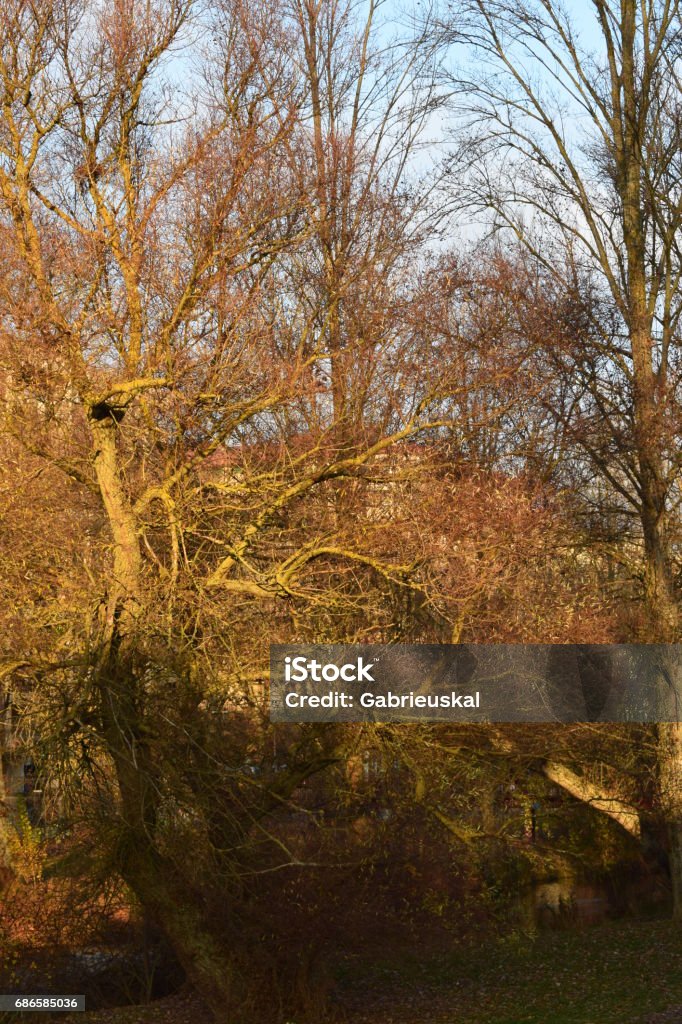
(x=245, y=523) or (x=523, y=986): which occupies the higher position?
Answer: (x=245, y=523)

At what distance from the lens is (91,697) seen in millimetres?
8719

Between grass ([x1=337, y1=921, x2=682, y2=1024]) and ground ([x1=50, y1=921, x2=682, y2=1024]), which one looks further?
grass ([x1=337, y1=921, x2=682, y2=1024])

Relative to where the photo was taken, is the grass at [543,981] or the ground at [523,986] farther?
the grass at [543,981]

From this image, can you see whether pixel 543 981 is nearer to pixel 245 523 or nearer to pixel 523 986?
pixel 523 986

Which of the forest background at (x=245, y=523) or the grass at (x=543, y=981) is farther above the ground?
the forest background at (x=245, y=523)

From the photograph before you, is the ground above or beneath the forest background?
beneath

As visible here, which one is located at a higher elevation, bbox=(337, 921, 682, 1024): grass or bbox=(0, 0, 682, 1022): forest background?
bbox=(0, 0, 682, 1022): forest background

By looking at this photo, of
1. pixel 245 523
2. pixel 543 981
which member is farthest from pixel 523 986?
pixel 245 523

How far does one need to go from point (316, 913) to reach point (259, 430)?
16.3 feet

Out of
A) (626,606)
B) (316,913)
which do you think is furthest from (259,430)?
(626,606)

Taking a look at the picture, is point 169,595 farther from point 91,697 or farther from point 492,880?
point 492,880

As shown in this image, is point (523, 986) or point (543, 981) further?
point (543, 981)

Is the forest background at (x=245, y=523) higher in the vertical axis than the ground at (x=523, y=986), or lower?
higher

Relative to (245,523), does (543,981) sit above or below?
below
